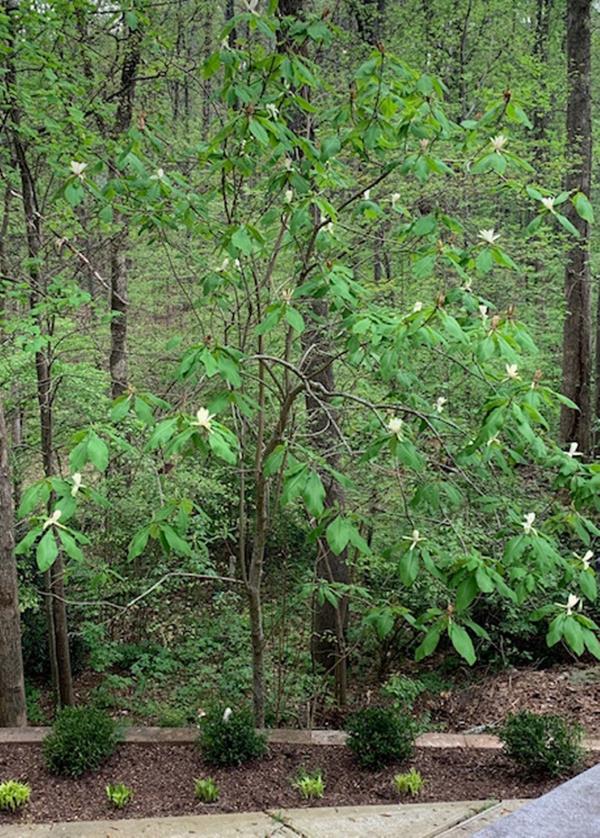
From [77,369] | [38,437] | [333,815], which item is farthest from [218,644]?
[333,815]

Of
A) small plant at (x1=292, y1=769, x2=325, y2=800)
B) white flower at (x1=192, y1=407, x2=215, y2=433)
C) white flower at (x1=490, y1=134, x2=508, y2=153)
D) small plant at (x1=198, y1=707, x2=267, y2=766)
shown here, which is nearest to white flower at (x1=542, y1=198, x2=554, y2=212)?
white flower at (x1=490, y1=134, x2=508, y2=153)

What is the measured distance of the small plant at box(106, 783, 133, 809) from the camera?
8.62 feet

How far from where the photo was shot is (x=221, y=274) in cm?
267

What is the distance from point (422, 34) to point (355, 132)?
769cm

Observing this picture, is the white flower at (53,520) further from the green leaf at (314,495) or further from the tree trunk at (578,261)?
the tree trunk at (578,261)

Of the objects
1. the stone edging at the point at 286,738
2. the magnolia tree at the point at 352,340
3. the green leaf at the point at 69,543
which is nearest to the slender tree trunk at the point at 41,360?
the stone edging at the point at 286,738

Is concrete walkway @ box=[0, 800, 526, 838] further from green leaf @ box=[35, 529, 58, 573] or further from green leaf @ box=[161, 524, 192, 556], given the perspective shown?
green leaf @ box=[35, 529, 58, 573]

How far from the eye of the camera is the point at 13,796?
102 inches

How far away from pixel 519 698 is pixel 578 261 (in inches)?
192

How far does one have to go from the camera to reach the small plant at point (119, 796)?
2627 mm

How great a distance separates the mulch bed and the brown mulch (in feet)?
4.40

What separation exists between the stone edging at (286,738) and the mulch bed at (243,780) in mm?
43

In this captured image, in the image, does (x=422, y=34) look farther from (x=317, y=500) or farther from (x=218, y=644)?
(x=317, y=500)

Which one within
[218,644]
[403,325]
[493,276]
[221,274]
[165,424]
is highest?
[493,276]
